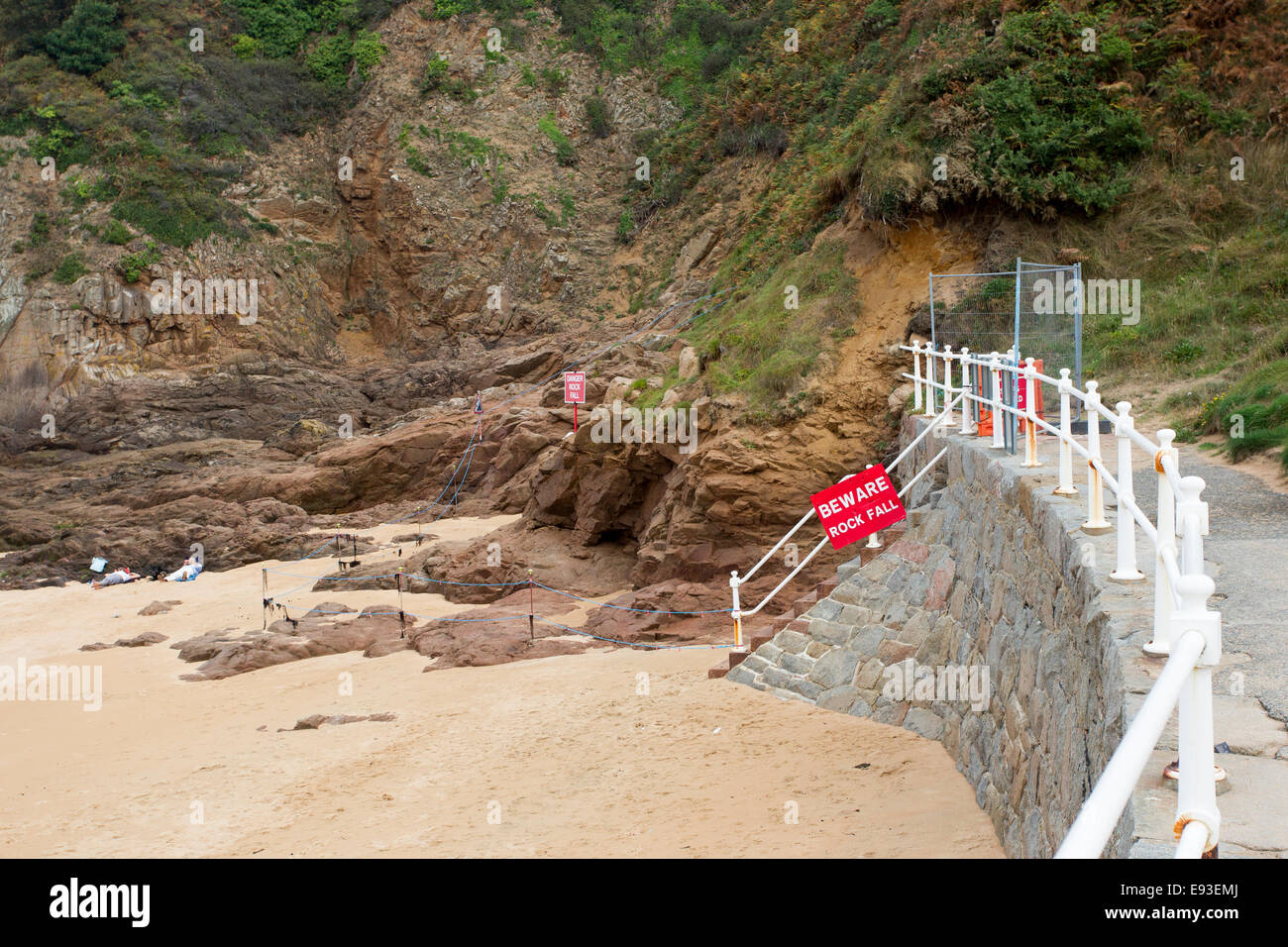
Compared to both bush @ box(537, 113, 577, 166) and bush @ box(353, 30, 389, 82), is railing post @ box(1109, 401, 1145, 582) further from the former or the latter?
bush @ box(353, 30, 389, 82)

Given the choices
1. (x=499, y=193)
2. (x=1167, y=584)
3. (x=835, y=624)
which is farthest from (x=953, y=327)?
(x=499, y=193)

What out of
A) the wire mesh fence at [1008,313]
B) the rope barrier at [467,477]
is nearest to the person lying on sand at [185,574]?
the rope barrier at [467,477]

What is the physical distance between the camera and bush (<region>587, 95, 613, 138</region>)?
44.3 meters

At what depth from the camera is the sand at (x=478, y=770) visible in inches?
316

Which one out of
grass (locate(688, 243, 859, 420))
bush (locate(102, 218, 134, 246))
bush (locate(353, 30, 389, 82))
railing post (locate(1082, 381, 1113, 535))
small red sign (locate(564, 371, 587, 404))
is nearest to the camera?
railing post (locate(1082, 381, 1113, 535))

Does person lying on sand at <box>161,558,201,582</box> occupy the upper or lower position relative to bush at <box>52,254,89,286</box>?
lower

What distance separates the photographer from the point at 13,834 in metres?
9.70

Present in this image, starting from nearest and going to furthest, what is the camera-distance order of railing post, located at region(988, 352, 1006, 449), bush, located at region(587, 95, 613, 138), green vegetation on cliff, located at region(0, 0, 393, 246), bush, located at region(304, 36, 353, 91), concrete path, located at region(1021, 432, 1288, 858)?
concrete path, located at region(1021, 432, 1288, 858), railing post, located at region(988, 352, 1006, 449), green vegetation on cliff, located at region(0, 0, 393, 246), bush, located at region(587, 95, 613, 138), bush, located at region(304, 36, 353, 91)

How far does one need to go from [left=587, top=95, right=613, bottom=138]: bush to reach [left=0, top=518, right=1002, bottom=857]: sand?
34158 mm

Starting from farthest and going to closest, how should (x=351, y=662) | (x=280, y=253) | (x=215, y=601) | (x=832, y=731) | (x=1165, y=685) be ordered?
1. (x=280, y=253)
2. (x=215, y=601)
3. (x=351, y=662)
4. (x=832, y=731)
5. (x=1165, y=685)

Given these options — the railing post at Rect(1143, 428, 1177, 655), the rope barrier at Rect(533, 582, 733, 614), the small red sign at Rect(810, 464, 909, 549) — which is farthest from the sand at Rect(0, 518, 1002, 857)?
the railing post at Rect(1143, 428, 1177, 655)

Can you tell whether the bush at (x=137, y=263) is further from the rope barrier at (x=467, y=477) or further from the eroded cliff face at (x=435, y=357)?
the rope barrier at (x=467, y=477)

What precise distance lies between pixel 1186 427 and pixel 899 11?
19.9 meters

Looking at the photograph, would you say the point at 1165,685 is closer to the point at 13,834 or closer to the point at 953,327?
the point at 13,834
